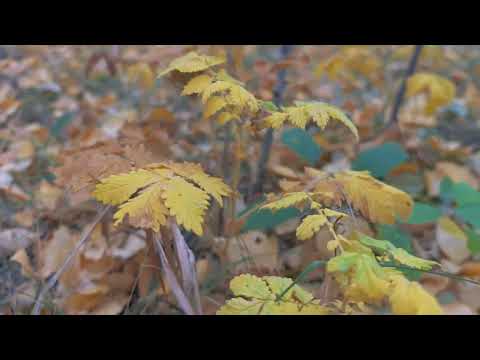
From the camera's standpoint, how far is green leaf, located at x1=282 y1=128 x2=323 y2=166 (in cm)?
139

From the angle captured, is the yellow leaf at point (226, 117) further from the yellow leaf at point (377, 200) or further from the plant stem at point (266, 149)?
the plant stem at point (266, 149)

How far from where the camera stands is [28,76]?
220 centimetres

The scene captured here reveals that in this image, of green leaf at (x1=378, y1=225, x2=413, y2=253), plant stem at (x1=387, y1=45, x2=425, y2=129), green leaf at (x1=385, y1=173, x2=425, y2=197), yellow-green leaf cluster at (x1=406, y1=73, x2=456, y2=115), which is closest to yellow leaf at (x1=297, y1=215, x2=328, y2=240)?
green leaf at (x1=378, y1=225, x2=413, y2=253)

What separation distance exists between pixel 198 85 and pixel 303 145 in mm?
622

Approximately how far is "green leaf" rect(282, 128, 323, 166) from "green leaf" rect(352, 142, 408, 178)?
0.13 meters

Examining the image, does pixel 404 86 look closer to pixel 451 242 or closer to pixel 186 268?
pixel 451 242

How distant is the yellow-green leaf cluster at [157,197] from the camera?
64cm

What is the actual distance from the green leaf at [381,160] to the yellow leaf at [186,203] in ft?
2.64

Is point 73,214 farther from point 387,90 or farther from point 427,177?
point 387,90

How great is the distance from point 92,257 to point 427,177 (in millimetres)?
1055

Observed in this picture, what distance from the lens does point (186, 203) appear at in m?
0.67

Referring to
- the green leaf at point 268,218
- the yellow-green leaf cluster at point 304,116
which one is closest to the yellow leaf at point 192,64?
the yellow-green leaf cluster at point 304,116

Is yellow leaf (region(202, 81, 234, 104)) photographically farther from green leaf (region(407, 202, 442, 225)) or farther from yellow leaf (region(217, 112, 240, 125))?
green leaf (region(407, 202, 442, 225))

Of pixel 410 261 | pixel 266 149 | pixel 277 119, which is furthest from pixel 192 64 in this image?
pixel 266 149
